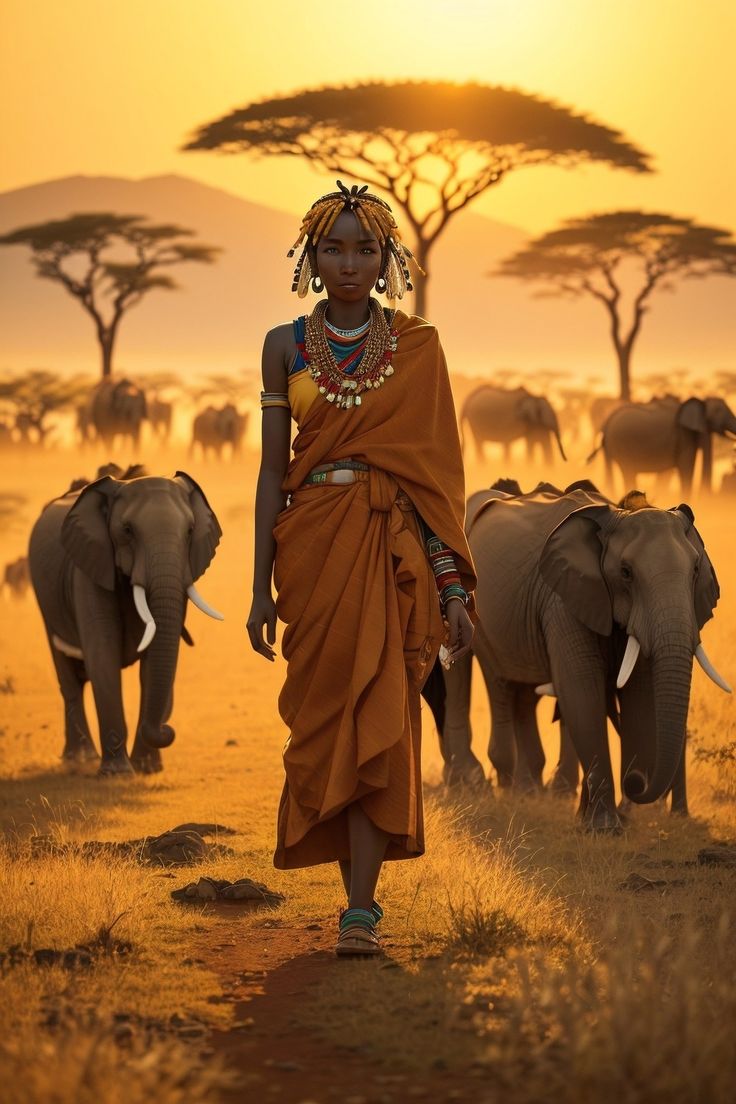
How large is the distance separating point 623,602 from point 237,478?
27.1 m

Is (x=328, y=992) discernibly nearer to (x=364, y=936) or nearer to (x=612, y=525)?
(x=364, y=936)

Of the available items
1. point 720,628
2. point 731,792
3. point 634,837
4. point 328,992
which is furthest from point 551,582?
point 720,628

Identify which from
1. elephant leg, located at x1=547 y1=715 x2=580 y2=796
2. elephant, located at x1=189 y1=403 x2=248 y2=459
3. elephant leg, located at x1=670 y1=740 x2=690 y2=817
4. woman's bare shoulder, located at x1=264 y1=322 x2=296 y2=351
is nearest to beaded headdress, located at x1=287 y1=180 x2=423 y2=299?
woman's bare shoulder, located at x1=264 y1=322 x2=296 y2=351

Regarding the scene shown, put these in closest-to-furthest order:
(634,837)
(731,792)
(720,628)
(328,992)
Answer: (328,992) < (634,837) < (731,792) < (720,628)

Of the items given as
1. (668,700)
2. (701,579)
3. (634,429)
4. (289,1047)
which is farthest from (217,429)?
(289,1047)

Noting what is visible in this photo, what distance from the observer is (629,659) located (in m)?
9.66

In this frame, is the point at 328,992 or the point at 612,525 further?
the point at 612,525

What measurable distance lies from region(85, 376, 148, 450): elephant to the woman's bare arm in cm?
3174

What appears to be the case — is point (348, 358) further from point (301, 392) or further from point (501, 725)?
point (501, 725)

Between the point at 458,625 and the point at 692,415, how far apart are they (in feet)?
69.8

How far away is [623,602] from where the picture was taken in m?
9.88

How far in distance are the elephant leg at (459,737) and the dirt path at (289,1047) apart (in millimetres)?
5226

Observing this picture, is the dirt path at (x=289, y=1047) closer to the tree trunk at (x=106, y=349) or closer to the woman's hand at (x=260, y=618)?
the woman's hand at (x=260, y=618)

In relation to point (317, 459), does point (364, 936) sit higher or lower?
lower
